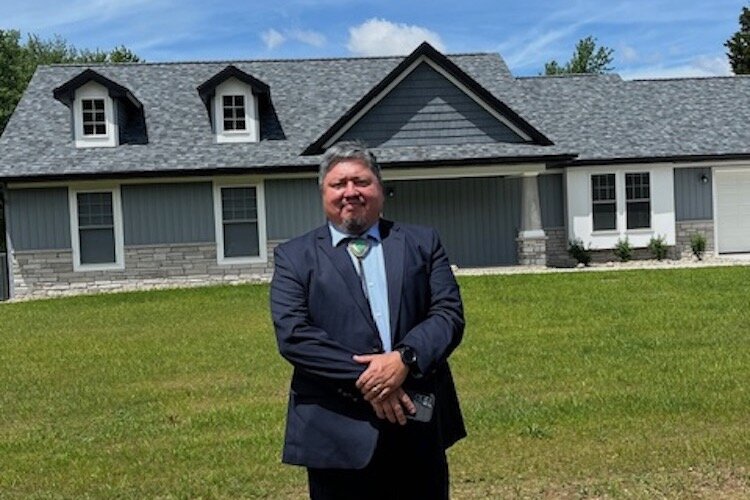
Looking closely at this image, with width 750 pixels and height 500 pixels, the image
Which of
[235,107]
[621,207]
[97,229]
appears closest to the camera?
[97,229]

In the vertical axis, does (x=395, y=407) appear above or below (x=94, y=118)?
below

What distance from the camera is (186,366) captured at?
10.3 metres

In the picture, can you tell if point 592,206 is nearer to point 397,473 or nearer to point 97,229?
point 97,229

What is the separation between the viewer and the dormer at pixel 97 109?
2192cm

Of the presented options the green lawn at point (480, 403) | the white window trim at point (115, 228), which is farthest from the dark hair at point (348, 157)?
the white window trim at point (115, 228)

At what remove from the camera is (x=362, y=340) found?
363 centimetres

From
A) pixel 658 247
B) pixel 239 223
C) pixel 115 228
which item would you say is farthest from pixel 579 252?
pixel 115 228

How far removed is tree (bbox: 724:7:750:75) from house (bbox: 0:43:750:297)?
29.2 meters

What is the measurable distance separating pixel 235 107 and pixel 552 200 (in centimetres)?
789

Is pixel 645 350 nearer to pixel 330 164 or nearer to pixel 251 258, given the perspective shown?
pixel 330 164

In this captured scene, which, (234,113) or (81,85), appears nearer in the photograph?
(81,85)

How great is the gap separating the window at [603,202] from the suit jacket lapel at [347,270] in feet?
67.4

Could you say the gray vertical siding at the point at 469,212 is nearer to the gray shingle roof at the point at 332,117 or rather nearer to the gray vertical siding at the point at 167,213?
the gray shingle roof at the point at 332,117

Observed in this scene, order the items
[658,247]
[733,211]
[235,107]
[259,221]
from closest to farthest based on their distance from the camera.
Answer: [259,221] < [235,107] < [658,247] < [733,211]
